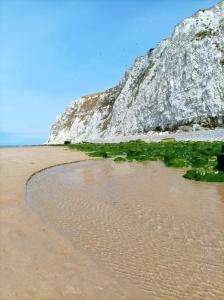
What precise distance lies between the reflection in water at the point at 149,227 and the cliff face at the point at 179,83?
2231 inches

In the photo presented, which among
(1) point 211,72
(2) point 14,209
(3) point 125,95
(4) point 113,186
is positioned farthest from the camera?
(3) point 125,95

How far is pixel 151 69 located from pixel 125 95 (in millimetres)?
13181

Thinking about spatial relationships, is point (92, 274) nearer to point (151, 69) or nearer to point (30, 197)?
point (30, 197)

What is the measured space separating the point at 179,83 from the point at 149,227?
232ft

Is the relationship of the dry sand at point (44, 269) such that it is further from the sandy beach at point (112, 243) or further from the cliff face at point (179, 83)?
the cliff face at point (179, 83)

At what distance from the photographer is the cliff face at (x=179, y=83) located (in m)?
72.1

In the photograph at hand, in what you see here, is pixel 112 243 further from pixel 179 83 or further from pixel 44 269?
pixel 179 83

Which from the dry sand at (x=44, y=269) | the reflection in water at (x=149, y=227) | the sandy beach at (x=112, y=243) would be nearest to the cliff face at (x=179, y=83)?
the reflection in water at (x=149, y=227)

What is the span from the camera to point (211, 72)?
239ft

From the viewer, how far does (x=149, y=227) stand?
9.84 m

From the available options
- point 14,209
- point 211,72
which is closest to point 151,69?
point 211,72

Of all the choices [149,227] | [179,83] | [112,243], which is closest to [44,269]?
[112,243]

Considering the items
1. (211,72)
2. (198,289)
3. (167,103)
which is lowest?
(198,289)

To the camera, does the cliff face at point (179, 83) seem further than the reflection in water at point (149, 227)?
Yes
